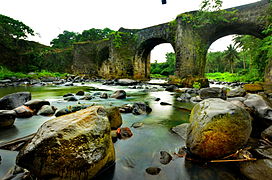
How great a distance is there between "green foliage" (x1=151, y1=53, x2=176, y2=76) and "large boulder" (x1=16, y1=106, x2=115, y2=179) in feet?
129

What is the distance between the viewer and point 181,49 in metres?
10.1

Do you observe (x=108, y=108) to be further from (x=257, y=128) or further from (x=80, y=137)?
(x=257, y=128)

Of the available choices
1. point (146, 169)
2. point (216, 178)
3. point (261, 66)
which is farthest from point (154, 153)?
point (261, 66)

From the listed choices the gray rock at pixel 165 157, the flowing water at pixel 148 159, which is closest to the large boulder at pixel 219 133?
the flowing water at pixel 148 159

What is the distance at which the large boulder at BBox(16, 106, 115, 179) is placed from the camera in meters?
0.98

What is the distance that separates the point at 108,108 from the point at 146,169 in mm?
1110

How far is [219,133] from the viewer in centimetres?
129

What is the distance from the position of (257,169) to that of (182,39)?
10088 millimetres

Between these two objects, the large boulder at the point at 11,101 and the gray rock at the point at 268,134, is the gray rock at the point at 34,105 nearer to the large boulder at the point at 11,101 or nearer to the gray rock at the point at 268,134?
the large boulder at the point at 11,101

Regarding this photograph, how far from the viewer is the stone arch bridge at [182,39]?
873cm

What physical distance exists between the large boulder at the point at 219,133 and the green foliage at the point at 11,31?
108 ft

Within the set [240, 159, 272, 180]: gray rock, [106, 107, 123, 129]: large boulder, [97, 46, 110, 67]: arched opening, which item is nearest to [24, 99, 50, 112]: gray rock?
[106, 107, 123, 129]: large boulder

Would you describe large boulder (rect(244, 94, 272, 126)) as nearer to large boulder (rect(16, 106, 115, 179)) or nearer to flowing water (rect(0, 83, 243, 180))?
flowing water (rect(0, 83, 243, 180))

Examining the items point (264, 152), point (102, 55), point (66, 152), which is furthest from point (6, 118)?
point (102, 55)
